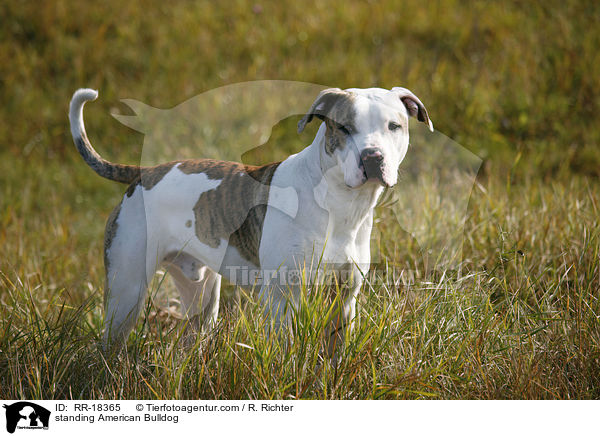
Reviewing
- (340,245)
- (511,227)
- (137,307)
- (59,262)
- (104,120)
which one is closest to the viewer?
(340,245)

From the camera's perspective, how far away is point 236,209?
9.46 ft

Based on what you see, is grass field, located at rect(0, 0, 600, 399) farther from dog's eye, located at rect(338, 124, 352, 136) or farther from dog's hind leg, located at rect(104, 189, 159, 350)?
dog's eye, located at rect(338, 124, 352, 136)

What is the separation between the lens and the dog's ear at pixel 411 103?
8.44ft

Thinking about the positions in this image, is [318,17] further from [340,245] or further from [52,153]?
[340,245]

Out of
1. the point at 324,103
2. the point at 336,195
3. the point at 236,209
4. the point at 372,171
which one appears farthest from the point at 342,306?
the point at 324,103

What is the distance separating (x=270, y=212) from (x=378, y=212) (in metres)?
1.53

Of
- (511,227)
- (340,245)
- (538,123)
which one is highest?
(340,245)

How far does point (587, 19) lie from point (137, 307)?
6.18m

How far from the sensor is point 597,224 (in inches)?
135

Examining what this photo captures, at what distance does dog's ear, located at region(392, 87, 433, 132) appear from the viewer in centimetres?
257

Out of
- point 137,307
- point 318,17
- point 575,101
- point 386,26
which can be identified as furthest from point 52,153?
point 575,101
